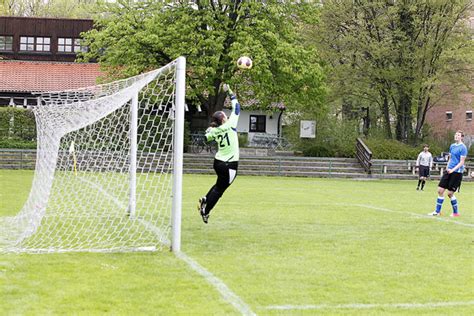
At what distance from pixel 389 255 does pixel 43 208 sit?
6.06 metres

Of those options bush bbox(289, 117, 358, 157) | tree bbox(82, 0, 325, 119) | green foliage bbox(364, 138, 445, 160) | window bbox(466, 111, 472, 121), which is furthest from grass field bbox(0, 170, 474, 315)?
window bbox(466, 111, 472, 121)

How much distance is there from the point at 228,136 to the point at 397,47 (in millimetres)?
31015

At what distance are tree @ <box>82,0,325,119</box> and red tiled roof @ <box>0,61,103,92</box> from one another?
988 cm

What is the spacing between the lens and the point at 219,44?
1303 inches

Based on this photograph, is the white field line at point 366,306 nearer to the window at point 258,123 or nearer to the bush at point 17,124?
the bush at point 17,124

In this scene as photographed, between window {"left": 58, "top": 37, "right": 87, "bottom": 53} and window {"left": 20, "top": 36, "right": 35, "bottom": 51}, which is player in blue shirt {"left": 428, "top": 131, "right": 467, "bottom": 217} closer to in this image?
window {"left": 58, "top": 37, "right": 87, "bottom": 53}

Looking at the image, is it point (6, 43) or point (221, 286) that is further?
point (6, 43)

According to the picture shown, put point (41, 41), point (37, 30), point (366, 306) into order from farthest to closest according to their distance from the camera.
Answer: point (41, 41), point (37, 30), point (366, 306)

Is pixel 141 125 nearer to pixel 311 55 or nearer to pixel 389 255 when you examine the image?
pixel 389 255

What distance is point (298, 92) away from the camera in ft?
120

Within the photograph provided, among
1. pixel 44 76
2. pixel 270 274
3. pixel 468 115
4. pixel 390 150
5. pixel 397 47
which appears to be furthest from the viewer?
pixel 468 115

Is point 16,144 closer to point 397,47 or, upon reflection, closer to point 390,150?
point 390,150

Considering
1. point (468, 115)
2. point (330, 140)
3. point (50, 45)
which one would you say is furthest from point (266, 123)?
point (50, 45)

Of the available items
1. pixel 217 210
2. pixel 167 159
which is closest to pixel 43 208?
pixel 167 159
